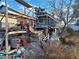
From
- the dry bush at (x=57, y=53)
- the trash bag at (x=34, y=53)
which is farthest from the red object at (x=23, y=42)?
the dry bush at (x=57, y=53)

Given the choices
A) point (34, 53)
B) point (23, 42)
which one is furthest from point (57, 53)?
point (23, 42)

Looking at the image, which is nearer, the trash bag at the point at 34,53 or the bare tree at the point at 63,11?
the trash bag at the point at 34,53

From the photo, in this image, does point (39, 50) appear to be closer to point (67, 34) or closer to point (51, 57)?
point (51, 57)

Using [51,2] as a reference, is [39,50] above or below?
below

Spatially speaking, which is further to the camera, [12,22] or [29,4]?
[12,22]

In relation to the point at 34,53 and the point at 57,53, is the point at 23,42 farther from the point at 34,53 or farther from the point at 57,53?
the point at 57,53

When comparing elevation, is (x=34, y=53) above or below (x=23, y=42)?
below

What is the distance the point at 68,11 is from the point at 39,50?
516 cm

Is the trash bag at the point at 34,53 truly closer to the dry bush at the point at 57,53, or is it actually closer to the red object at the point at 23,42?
the dry bush at the point at 57,53

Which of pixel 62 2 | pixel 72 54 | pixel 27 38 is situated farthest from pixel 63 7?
pixel 72 54

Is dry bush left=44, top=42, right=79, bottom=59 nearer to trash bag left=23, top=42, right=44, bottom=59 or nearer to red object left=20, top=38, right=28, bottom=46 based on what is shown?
trash bag left=23, top=42, right=44, bottom=59

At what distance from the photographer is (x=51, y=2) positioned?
42.0ft

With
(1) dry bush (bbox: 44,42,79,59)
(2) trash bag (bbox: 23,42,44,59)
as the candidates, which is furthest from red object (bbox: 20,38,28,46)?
(1) dry bush (bbox: 44,42,79,59)

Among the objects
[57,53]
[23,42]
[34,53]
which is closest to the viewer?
[57,53]
